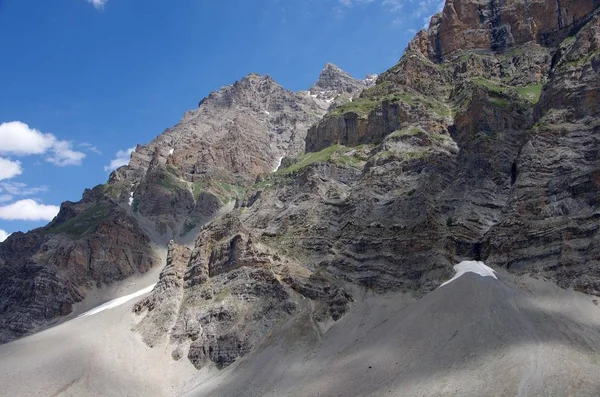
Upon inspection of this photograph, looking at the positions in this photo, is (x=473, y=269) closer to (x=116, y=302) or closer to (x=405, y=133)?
(x=405, y=133)

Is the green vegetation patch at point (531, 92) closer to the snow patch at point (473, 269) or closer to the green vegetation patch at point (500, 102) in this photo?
the green vegetation patch at point (500, 102)

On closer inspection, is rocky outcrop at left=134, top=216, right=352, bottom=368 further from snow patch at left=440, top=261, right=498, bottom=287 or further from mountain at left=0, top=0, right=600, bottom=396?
snow patch at left=440, top=261, right=498, bottom=287

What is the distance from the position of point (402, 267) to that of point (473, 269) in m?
14.7

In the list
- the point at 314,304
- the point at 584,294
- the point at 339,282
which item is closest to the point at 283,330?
the point at 314,304

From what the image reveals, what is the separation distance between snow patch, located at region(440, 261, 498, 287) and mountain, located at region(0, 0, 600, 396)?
537 mm

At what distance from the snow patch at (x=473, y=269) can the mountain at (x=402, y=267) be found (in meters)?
0.54

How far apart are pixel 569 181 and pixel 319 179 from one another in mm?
61913

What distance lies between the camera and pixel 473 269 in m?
111

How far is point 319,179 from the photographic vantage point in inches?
6240

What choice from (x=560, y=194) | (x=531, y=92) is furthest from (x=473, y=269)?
(x=531, y=92)

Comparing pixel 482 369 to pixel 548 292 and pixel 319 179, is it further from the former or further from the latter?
pixel 319 179

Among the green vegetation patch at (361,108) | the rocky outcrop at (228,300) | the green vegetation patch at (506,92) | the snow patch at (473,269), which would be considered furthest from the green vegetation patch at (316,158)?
the snow patch at (473,269)

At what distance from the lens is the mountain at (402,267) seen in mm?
86062

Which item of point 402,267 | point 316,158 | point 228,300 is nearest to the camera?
point 228,300
